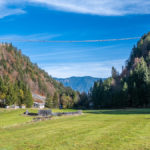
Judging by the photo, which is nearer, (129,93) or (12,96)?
(12,96)

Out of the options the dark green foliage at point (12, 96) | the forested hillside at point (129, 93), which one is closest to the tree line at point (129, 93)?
the forested hillside at point (129, 93)

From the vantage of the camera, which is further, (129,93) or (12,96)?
(129,93)

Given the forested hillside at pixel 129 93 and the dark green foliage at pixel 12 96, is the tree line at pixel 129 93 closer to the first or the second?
the forested hillside at pixel 129 93

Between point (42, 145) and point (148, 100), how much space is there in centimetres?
8740

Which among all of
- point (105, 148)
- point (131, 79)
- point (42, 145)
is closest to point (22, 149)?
point (42, 145)

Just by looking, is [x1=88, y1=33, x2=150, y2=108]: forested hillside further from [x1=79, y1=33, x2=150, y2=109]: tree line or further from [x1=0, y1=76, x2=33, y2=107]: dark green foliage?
[x1=0, y1=76, x2=33, y2=107]: dark green foliage

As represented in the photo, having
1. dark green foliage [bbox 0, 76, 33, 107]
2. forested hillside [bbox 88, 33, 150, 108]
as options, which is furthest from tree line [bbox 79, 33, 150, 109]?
dark green foliage [bbox 0, 76, 33, 107]

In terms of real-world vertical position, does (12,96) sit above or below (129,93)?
below

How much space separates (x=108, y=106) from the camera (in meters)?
107

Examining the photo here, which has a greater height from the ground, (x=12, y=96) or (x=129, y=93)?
(x=129, y=93)

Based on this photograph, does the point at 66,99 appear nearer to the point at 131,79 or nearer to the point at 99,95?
the point at 99,95

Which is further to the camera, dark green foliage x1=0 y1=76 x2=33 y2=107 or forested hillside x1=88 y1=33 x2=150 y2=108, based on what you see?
forested hillside x1=88 y1=33 x2=150 y2=108

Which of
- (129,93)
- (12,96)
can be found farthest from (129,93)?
(12,96)

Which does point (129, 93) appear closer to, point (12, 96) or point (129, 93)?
point (129, 93)
